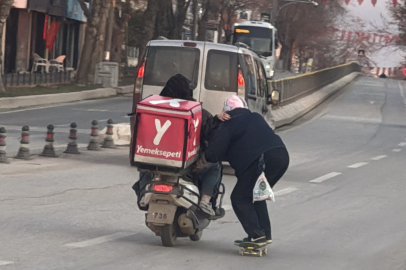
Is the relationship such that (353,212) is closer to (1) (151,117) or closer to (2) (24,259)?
(1) (151,117)

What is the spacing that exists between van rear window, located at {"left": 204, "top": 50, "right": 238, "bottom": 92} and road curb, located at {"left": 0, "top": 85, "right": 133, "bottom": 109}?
1288cm

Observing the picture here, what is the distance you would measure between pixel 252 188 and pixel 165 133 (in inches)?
37.7

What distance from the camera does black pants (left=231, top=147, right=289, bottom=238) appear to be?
7727 mm

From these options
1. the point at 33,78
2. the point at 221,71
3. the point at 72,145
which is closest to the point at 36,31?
the point at 33,78

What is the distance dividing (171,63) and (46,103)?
50.4ft

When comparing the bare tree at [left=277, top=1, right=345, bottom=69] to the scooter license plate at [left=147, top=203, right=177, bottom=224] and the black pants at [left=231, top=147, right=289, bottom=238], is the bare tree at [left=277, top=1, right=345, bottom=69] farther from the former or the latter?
the scooter license plate at [left=147, top=203, right=177, bottom=224]

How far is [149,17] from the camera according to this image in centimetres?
4466

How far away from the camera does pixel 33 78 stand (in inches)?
1351

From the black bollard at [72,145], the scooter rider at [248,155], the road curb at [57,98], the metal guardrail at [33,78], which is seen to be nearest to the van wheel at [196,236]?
the scooter rider at [248,155]

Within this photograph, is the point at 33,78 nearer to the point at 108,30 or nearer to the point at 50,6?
the point at 108,30

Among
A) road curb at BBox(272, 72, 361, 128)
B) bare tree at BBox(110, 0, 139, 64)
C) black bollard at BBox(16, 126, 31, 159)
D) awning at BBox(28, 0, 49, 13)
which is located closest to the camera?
black bollard at BBox(16, 126, 31, 159)

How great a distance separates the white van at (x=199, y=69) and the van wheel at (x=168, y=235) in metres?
5.92

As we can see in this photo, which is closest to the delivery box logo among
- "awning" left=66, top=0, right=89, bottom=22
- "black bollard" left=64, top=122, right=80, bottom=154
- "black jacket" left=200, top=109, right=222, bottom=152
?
"black jacket" left=200, top=109, right=222, bottom=152

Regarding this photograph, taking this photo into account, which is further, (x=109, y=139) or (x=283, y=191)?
(x=109, y=139)
